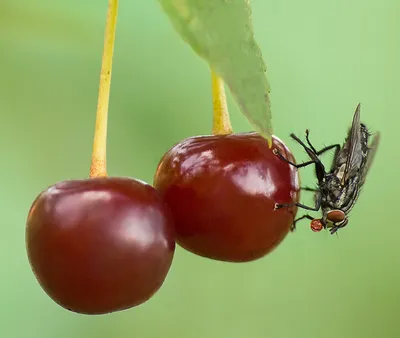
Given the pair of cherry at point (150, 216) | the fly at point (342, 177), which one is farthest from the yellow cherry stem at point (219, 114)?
the fly at point (342, 177)

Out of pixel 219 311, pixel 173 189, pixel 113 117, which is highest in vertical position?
pixel 113 117

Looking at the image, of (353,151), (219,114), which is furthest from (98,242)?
(353,151)

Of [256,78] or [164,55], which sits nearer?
[256,78]

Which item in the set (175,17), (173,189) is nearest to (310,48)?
(173,189)

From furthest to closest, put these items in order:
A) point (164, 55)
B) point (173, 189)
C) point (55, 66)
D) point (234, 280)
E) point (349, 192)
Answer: point (234, 280), point (164, 55), point (55, 66), point (349, 192), point (173, 189)

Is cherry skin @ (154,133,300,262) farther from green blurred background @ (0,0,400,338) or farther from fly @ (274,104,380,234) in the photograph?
green blurred background @ (0,0,400,338)

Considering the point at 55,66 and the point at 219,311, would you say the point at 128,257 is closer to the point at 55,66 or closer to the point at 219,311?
the point at 55,66

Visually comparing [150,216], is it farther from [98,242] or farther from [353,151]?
[353,151]
